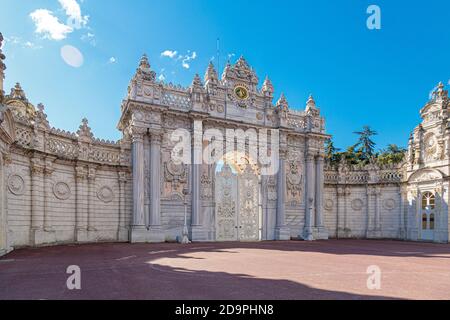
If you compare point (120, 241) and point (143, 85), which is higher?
point (143, 85)

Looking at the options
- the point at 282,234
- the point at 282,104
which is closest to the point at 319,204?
the point at 282,234

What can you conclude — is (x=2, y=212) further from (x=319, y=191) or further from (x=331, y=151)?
(x=331, y=151)

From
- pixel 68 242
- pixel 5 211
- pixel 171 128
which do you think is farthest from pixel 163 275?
pixel 171 128

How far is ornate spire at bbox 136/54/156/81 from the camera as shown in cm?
2227

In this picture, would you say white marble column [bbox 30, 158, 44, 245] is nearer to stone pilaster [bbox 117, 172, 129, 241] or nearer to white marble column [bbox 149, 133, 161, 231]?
stone pilaster [bbox 117, 172, 129, 241]

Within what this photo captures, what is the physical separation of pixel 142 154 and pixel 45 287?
14481 mm

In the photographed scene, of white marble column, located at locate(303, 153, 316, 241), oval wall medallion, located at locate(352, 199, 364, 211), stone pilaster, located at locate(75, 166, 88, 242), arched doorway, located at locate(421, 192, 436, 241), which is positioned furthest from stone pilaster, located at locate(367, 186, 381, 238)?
stone pilaster, located at locate(75, 166, 88, 242)

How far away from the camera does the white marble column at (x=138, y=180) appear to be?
68.2ft

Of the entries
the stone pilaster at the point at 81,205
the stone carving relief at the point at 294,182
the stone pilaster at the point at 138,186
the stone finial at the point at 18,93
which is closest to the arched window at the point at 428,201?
the stone carving relief at the point at 294,182

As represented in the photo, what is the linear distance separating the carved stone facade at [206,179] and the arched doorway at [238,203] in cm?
8

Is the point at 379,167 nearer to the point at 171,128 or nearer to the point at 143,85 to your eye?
the point at 171,128

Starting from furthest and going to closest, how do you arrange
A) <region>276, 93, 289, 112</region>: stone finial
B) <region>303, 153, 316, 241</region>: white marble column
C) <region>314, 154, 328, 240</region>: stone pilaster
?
<region>314, 154, 328, 240</region>: stone pilaster < <region>276, 93, 289, 112</region>: stone finial < <region>303, 153, 316, 241</region>: white marble column

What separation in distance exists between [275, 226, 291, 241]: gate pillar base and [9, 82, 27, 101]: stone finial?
20.5 metres

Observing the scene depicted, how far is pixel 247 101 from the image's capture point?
2597 centimetres
